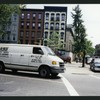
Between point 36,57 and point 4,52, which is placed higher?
point 4,52

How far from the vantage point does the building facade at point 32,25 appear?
8725cm

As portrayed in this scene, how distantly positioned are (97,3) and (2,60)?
9790 millimetres

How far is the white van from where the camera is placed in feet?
55.8

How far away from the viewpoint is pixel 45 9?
8756 cm

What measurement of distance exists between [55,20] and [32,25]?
740 centimetres

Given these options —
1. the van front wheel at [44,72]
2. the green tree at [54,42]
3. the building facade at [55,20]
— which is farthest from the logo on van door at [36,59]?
the building facade at [55,20]

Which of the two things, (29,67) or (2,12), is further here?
(2,12)

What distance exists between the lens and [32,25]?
87.6m

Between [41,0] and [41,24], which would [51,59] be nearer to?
[41,0]

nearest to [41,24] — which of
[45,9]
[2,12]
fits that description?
[45,9]

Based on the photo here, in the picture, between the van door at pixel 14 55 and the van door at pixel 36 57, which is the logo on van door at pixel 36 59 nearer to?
the van door at pixel 36 57

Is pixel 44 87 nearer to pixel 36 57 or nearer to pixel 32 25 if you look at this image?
pixel 36 57

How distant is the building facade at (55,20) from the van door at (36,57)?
70.1 metres

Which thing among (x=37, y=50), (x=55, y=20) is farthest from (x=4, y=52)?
(x=55, y=20)
